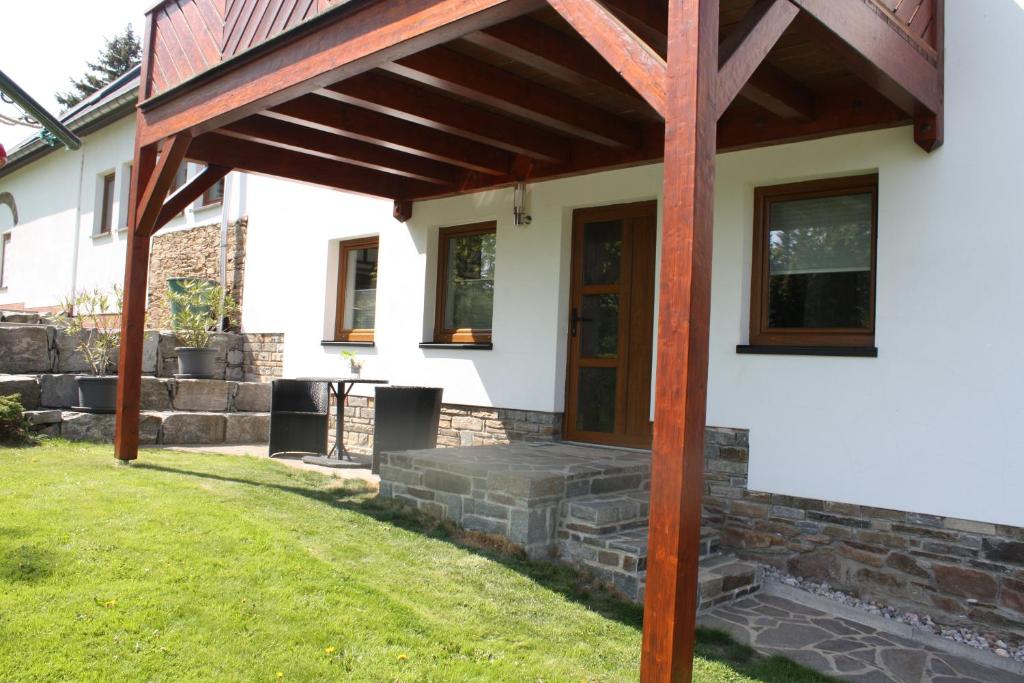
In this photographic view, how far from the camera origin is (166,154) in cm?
642

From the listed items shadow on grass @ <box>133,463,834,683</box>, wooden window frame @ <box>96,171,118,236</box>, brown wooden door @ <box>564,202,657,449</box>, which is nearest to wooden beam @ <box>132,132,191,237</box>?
shadow on grass @ <box>133,463,834,683</box>

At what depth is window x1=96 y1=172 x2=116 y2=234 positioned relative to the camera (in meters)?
15.1

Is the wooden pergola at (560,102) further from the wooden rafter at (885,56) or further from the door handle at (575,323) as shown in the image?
the door handle at (575,323)

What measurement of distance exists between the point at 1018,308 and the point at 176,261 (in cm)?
1144

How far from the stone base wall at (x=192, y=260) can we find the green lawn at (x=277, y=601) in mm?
5708

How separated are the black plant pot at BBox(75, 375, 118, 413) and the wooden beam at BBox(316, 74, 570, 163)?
4.29 metres

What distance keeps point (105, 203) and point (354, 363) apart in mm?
9103

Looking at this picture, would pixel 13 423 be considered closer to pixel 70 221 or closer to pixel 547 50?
pixel 547 50

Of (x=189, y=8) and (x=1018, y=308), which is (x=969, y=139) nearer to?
(x=1018, y=308)

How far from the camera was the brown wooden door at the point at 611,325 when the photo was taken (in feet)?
21.7

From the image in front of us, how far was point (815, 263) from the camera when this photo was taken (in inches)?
216

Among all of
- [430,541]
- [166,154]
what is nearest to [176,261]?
[166,154]

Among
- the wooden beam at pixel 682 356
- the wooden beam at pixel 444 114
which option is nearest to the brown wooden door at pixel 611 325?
the wooden beam at pixel 444 114

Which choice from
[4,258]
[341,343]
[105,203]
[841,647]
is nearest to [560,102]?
[841,647]
